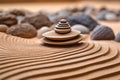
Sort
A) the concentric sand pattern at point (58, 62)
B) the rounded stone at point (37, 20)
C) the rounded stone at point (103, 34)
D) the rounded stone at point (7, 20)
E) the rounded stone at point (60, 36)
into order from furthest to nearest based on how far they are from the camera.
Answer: the rounded stone at point (37, 20) → the rounded stone at point (7, 20) → the rounded stone at point (103, 34) → the rounded stone at point (60, 36) → the concentric sand pattern at point (58, 62)

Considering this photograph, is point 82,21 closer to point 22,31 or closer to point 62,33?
point 22,31

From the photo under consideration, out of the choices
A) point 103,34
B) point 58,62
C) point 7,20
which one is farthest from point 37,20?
point 58,62

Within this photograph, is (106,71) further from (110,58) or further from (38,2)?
(38,2)

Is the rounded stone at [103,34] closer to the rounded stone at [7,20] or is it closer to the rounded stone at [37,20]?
the rounded stone at [37,20]

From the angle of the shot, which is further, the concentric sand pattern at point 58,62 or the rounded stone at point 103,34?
the rounded stone at point 103,34

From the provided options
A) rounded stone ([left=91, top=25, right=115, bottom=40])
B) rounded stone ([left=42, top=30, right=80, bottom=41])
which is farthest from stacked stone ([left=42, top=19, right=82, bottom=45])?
rounded stone ([left=91, top=25, right=115, bottom=40])

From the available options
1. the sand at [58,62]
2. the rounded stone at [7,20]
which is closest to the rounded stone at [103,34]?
the sand at [58,62]

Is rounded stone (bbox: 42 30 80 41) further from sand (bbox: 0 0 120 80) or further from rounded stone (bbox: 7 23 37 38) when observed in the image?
rounded stone (bbox: 7 23 37 38)

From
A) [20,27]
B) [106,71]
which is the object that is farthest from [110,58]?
[20,27]

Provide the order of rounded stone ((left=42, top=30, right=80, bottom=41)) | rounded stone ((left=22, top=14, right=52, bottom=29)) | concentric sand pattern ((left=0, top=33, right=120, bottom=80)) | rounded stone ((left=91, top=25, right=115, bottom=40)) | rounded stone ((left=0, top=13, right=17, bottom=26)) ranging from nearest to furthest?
1. concentric sand pattern ((left=0, top=33, right=120, bottom=80))
2. rounded stone ((left=42, top=30, right=80, bottom=41))
3. rounded stone ((left=91, top=25, right=115, bottom=40))
4. rounded stone ((left=0, top=13, right=17, bottom=26))
5. rounded stone ((left=22, top=14, right=52, bottom=29))
